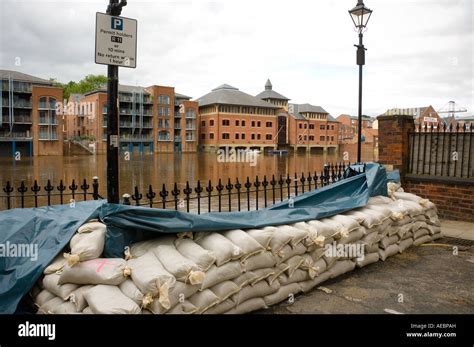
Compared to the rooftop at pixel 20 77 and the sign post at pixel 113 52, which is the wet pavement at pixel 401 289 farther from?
the rooftop at pixel 20 77

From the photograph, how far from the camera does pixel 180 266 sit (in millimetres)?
3748

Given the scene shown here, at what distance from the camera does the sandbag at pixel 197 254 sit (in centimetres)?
394

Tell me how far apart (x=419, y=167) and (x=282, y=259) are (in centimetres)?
698

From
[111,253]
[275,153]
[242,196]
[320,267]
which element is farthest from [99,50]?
[275,153]

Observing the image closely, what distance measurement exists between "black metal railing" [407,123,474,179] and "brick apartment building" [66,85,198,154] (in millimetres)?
61658

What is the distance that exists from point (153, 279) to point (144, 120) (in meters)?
71.6

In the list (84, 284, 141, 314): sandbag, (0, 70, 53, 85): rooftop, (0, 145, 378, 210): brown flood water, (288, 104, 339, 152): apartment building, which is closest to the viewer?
(84, 284, 141, 314): sandbag

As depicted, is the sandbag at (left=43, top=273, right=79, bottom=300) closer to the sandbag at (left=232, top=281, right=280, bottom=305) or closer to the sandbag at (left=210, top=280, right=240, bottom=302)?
the sandbag at (left=210, top=280, right=240, bottom=302)

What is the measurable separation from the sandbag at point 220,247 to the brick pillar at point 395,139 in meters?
7.32

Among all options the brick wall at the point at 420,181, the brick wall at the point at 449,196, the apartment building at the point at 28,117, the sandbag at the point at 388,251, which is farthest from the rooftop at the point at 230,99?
the sandbag at the point at 388,251

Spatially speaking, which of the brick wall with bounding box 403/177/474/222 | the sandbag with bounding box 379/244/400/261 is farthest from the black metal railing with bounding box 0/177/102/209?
the brick wall with bounding box 403/177/474/222

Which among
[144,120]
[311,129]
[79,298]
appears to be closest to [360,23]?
[79,298]

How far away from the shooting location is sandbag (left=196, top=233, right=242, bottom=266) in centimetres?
408

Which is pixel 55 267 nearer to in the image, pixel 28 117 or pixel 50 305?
pixel 50 305
